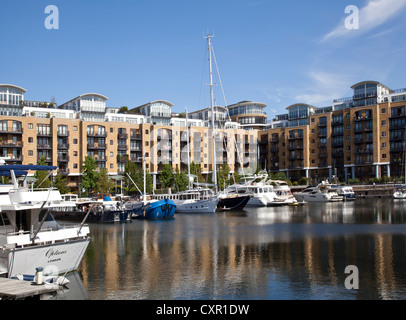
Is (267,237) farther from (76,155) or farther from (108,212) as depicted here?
(76,155)

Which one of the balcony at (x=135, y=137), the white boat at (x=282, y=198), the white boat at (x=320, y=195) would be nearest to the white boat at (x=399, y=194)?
the white boat at (x=320, y=195)

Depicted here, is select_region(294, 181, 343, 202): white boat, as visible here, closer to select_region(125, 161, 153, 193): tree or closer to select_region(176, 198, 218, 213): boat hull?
select_region(125, 161, 153, 193): tree

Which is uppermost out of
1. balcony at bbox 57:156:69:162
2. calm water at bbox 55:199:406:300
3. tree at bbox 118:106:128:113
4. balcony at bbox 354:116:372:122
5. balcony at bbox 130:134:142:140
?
tree at bbox 118:106:128:113

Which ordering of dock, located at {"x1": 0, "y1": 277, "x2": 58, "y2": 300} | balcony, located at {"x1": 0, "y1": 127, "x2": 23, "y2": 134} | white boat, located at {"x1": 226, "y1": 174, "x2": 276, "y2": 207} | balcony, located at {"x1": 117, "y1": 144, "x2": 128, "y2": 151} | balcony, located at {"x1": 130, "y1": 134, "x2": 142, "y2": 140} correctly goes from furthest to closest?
balcony, located at {"x1": 130, "y1": 134, "x2": 142, "y2": 140}
balcony, located at {"x1": 117, "y1": 144, "x2": 128, "y2": 151}
balcony, located at {"x1": 0, "y1": 127, "x2": 23, "y2": 134}
white boat, located at {"x1": 226, "y1": 174, "x2": 276, "y2": 207}
dock, located at {"x1": 0, "y1": 277, "x2": 58, "y2": 300}

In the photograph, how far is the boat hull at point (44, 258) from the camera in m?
20.4

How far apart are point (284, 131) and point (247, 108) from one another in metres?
18.7

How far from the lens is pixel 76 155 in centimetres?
9581

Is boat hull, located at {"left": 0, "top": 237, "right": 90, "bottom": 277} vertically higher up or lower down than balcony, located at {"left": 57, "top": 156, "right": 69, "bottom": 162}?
lower down

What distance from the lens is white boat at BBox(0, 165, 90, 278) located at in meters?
20.6

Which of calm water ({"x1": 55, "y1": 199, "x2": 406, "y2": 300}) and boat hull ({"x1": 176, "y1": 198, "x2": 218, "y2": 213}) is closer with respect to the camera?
calm water ({"x1": 55, "y1": 199, "x2": 406, "y2": 300})

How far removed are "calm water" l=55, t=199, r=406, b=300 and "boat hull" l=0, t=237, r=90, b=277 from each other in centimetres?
107

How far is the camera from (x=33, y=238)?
21.2m

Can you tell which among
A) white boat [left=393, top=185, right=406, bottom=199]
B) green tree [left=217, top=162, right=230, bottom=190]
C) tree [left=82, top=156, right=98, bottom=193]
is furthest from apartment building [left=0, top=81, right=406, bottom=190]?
white boat [left=393, top=185, right=406, bottom=199]

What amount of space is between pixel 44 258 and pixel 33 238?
3.75ft
